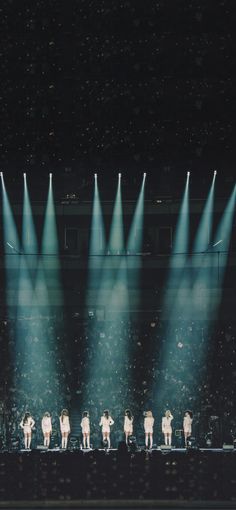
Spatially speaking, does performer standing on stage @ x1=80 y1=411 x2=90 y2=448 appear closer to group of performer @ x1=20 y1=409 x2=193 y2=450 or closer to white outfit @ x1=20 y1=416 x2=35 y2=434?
group of performer @ x1=20 y1=409 x2=193 y2=450

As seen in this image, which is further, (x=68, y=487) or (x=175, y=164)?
(x=175, y=164)

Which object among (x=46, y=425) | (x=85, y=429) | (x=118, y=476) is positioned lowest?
(x=118, y=476)

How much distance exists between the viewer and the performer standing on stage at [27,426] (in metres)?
23.4

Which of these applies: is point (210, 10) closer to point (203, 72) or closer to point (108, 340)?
point (203, 72)

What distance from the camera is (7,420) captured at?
2508cm

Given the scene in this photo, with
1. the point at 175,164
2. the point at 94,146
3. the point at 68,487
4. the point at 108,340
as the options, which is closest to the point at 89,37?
the point at 94,146

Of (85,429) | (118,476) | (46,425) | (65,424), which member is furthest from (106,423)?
(118,476)

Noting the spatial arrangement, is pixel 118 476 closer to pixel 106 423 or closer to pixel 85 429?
pixel 106 423

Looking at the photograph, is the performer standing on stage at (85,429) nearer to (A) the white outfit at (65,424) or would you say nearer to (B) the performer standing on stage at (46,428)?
(A) the white outfit at (65,424)

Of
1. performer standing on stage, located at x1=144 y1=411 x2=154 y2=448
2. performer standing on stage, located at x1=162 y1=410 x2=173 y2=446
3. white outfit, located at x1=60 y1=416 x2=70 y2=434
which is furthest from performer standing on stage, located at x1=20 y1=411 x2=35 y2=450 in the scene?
performer standing on stage, located at x1=162 y1=410 x2=173 y2=446

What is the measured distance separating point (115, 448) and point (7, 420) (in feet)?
9.59

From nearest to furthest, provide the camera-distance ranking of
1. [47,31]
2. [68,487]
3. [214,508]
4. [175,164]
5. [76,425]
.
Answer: [214,508] < [68,487] < [47,31] < [76,425] < [175,164]

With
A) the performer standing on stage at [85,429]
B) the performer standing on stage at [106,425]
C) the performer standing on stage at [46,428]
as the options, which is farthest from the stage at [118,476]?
the performer standing on stage at [85,429]

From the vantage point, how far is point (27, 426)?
23500 mm
